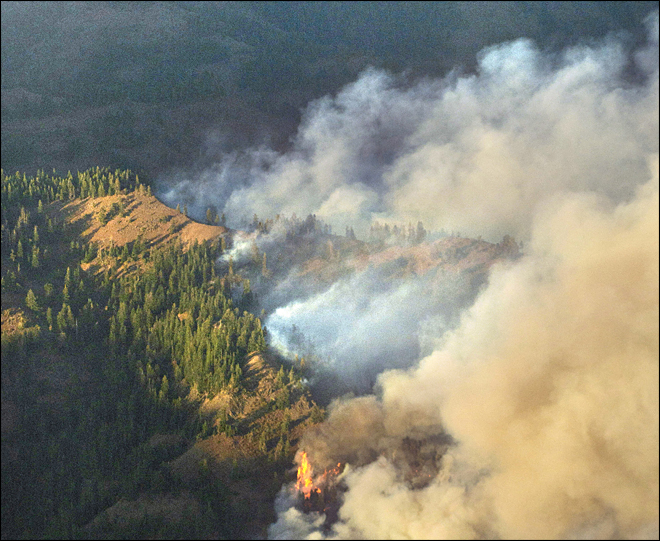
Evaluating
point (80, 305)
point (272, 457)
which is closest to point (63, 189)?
point (80, 305)

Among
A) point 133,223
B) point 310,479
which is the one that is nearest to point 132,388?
point 310,479

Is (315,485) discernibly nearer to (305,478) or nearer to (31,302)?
(305,478)

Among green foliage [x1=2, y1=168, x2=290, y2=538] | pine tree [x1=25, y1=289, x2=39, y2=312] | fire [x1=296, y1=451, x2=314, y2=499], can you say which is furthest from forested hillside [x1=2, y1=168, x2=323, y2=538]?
fire [x1=296, y1=451, x2=314, y2=499]

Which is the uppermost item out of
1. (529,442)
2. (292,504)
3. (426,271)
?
(426,271)

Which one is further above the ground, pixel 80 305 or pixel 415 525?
pixel 80 305

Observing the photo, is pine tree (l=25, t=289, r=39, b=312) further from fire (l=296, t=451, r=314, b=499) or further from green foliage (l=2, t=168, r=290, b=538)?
fire (l=296, t=451, r=314, b=499)

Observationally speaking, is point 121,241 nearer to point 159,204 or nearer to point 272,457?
point 159,204

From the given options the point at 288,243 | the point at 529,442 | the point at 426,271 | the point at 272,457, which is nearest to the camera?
the point at 529,442
